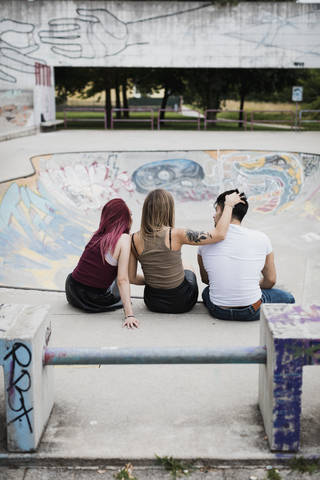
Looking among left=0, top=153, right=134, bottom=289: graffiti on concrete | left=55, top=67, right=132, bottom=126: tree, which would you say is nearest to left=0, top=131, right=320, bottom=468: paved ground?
left=0, top=153, right=134, bottom=289: graffiti on concrete

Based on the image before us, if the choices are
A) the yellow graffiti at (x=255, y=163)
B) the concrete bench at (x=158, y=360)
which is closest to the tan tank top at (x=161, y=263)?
the concrete bench at (x=158, y=360)

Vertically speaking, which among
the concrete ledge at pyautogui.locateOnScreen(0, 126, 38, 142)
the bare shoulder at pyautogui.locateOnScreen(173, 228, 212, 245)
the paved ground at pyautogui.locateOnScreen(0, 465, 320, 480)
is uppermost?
the concrete ledge at pyautogui.locateOnScreen(0, 126, 38, 142)

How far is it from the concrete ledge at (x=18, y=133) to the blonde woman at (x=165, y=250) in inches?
522

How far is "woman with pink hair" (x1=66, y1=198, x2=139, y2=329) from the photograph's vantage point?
3.71m

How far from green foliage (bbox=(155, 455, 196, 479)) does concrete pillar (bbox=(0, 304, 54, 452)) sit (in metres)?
0.65

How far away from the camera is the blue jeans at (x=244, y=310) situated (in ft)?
12.3

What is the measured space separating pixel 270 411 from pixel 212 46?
2062cm

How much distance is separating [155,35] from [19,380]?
812 inches

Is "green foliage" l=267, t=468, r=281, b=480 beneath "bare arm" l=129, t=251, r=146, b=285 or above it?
beneath

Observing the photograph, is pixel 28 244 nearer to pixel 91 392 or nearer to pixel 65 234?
pixel 65 234

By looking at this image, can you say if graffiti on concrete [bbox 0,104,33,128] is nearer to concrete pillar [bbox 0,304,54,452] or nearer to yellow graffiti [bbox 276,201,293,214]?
yellow graffiti [bbox 276,201,293,214]

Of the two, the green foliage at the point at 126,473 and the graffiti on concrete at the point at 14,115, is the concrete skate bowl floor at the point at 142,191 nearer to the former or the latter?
the green foliage at the point at 126,473

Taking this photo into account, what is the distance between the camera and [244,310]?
375cm

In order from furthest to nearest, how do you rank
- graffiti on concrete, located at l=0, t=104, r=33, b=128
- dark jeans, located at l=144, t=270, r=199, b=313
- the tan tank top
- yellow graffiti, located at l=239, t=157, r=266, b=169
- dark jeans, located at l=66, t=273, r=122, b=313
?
graffiti on concrete, located at l=0, t=104, r=33, b=128, yellow graffiti, located at l=239, t=157, r=266, b=169, dark jeans, located at l=66, t=273, r=122, b=313, dark jeans, located at l=144, t=270, r=199, b=313, the tan tank top
